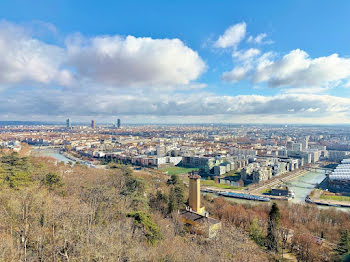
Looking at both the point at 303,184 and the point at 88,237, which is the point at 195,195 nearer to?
the point at 88,237

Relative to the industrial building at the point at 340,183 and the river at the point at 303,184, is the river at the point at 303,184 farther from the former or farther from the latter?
the industrial building at the point at 340,183

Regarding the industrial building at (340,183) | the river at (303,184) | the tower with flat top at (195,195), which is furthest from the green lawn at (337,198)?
the tower with flat top at (195,195)

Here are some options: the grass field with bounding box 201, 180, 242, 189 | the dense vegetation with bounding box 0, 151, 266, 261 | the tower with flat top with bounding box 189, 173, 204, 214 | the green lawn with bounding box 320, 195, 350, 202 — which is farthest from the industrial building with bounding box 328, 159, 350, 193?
the dense vegetation with bounding box 0, 151, 266, 261

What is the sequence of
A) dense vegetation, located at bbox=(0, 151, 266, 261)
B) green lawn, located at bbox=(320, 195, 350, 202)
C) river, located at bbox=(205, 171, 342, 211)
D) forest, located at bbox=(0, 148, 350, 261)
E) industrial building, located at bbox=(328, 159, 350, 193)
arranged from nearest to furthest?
dense vegetation, located at bbox=(0, 151, 266, 261) < forest, located at bbox=(0, 148, 350, 261) < green lawn, located at bbox=(320, 195, 350, 202) < river, located at bbox=(205, 171, 342, 211) < industrial building, located at bbox=(328, 159, 350, 193)

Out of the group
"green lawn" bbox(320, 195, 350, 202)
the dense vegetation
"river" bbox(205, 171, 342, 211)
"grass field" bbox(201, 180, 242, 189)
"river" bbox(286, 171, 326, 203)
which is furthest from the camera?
"grass field" bbox(201, 180, 242, 189)

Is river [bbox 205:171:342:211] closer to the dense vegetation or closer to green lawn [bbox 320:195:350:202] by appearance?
green lawn [bbox 320:195:350:202]

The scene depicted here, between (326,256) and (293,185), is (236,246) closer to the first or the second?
(326,256)

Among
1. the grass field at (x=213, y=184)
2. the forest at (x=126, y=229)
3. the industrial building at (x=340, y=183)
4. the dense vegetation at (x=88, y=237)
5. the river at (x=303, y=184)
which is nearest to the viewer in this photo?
the dense vegetation at (x=88, y=237)

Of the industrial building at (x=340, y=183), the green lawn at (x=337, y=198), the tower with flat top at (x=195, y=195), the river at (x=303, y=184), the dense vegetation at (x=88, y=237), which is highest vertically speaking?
the dense vegetation at (x=88, y=237)
